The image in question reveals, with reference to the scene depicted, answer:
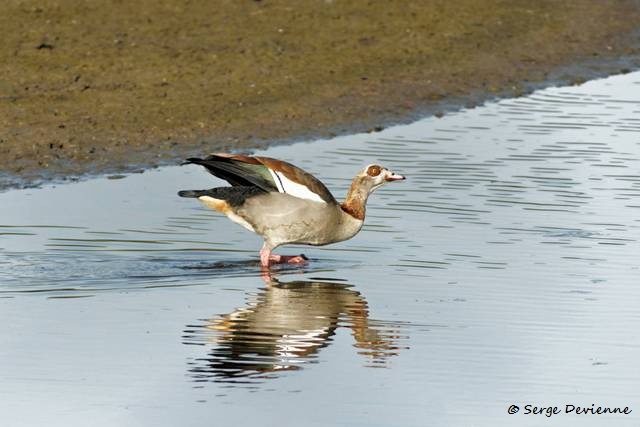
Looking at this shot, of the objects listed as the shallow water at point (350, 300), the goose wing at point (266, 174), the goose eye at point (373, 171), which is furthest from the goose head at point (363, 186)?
the goose wing at point (266, 174)

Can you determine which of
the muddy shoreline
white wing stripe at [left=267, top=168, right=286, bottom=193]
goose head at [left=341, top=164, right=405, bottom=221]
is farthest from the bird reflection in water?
the muddy shoreline

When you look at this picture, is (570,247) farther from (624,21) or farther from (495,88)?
(624,21)

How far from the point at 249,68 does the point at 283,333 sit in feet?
32.0

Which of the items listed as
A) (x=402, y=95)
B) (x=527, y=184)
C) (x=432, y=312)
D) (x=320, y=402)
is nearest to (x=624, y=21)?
(x=402, y=95)

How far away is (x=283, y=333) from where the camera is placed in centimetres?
935

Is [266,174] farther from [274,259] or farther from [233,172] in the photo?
[274,259]

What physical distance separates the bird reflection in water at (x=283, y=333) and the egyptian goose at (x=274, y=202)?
950 millimetres

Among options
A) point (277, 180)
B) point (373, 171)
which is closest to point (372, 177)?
point (373, 171)

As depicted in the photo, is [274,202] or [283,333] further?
[274,202]

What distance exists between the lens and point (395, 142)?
16109 mm

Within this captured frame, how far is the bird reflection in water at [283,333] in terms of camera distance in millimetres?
8578

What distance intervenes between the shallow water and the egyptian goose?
0.22 m

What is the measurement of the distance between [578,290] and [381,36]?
11.1 meters

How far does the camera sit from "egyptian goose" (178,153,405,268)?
11.5m
